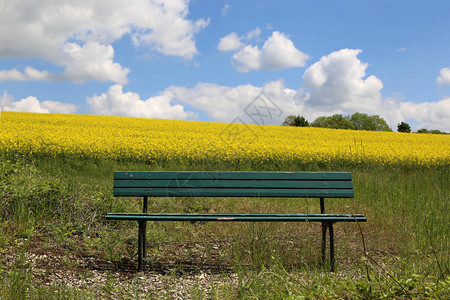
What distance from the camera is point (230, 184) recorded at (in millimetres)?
3734

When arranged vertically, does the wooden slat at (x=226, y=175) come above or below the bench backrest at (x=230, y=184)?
above

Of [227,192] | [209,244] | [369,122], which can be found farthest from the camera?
[369,122]

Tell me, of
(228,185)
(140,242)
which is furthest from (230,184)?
(140,242)

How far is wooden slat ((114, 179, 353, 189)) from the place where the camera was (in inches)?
145

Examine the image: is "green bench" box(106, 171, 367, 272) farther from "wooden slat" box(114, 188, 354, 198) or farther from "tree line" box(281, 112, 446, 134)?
"tree line" box(281, 112, 446, 134)

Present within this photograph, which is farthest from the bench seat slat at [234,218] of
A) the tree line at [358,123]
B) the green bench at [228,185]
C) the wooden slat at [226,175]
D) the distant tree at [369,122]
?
the distant tree at [369,122]

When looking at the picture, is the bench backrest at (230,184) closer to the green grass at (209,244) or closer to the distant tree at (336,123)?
the green grass at (209,244)

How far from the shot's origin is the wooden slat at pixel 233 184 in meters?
3.69

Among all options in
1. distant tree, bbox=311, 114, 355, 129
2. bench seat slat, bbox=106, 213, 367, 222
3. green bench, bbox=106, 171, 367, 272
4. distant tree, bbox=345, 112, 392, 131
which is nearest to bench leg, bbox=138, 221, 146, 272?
bench seat slat, bbox=106, 213, 367, 222

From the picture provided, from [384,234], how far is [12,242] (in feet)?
13.4

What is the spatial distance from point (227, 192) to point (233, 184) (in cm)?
10

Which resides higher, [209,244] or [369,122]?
[369,122]

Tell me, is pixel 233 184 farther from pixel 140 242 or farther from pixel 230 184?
pixel 140 242

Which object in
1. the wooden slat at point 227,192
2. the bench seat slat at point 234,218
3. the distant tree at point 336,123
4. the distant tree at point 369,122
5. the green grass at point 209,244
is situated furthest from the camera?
the distant tree at point 369,122
